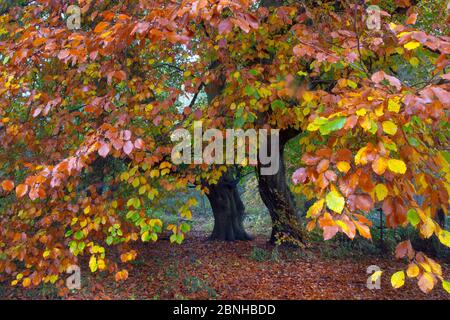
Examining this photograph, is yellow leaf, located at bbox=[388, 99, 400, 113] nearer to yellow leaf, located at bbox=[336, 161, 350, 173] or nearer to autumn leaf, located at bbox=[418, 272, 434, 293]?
yellow leaf, located at bbox=[336, 161, 350, 173]

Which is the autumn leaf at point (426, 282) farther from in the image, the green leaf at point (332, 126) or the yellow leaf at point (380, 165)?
the green leaf at point (332, 126)

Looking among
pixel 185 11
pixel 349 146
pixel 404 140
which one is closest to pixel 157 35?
pixel 185 11

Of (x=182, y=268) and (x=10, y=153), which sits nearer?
(x=10, y=153)

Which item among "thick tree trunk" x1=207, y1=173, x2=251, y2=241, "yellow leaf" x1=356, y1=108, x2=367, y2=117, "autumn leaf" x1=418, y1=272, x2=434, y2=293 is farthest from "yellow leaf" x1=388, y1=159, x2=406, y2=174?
"thick tree trunk" x1=207, y1=173, x2=251, y2=241

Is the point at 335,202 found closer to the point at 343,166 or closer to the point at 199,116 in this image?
the point at 343,166

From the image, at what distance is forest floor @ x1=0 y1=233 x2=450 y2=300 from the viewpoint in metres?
5.78

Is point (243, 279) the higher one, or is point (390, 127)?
point (390, 127)

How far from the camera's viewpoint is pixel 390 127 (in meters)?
1.84

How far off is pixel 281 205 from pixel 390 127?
611 centimetres

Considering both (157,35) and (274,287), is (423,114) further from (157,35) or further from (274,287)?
(274,287)

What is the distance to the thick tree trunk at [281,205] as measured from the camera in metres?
7.74

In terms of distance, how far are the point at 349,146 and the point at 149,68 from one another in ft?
11.8

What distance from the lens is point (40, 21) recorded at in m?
4.28

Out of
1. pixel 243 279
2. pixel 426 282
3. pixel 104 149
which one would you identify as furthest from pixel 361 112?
pixel 243 279
